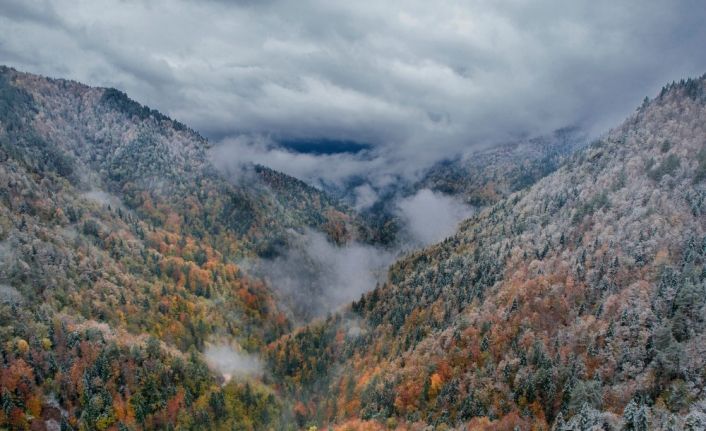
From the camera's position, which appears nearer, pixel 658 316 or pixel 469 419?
pixel 658 316

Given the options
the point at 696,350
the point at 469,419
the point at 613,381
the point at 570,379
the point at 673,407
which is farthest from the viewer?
the point at 469,419

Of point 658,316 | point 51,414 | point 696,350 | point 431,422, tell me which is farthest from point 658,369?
point 51,414

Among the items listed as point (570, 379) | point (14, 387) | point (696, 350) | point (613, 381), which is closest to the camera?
point (696, 350)

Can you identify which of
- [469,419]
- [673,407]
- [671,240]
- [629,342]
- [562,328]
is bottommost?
[673,407]

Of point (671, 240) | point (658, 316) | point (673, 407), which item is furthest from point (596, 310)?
point (673, 407)

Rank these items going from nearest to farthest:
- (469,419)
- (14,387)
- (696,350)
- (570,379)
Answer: (696,350)
(570,379)
(469,419)
(14,387)

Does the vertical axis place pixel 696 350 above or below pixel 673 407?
above

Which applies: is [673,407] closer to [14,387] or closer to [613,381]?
[613,381]

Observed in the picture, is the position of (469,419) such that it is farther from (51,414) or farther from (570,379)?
(51,414)

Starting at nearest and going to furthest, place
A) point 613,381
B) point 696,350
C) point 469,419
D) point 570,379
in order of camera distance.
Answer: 1. point 696,350
2. point 613,381
3. point 570,379
4. point 469,419
